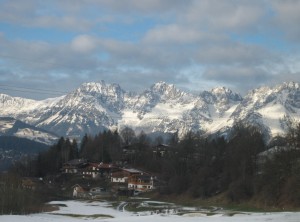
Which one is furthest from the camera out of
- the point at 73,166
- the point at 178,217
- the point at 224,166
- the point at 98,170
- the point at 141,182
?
the point at 73,166

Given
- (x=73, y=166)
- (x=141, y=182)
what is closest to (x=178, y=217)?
(x=141, y=182)

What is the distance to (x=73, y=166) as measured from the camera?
182 m

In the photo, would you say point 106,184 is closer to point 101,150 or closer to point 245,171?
point 101,150

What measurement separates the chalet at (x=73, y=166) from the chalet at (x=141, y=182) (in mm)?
24048

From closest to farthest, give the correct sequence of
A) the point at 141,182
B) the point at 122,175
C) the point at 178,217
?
the point at 178,217 < the point at 141,182 < the point at 122,175

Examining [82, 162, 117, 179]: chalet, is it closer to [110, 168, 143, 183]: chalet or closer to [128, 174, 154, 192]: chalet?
[110, 168, 143, 183]: chalet

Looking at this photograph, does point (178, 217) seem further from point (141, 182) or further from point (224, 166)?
point (141, 182)

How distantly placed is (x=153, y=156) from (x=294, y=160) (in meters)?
105

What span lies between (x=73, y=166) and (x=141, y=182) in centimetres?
3118

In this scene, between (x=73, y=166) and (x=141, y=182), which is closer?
(x=141, y=182)

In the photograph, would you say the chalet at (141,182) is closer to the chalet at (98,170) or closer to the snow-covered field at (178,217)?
the chalet at (98,170)

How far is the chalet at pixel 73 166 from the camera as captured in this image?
181 m

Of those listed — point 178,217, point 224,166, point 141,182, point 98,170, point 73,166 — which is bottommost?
point 178,217

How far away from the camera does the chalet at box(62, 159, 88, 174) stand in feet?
595
